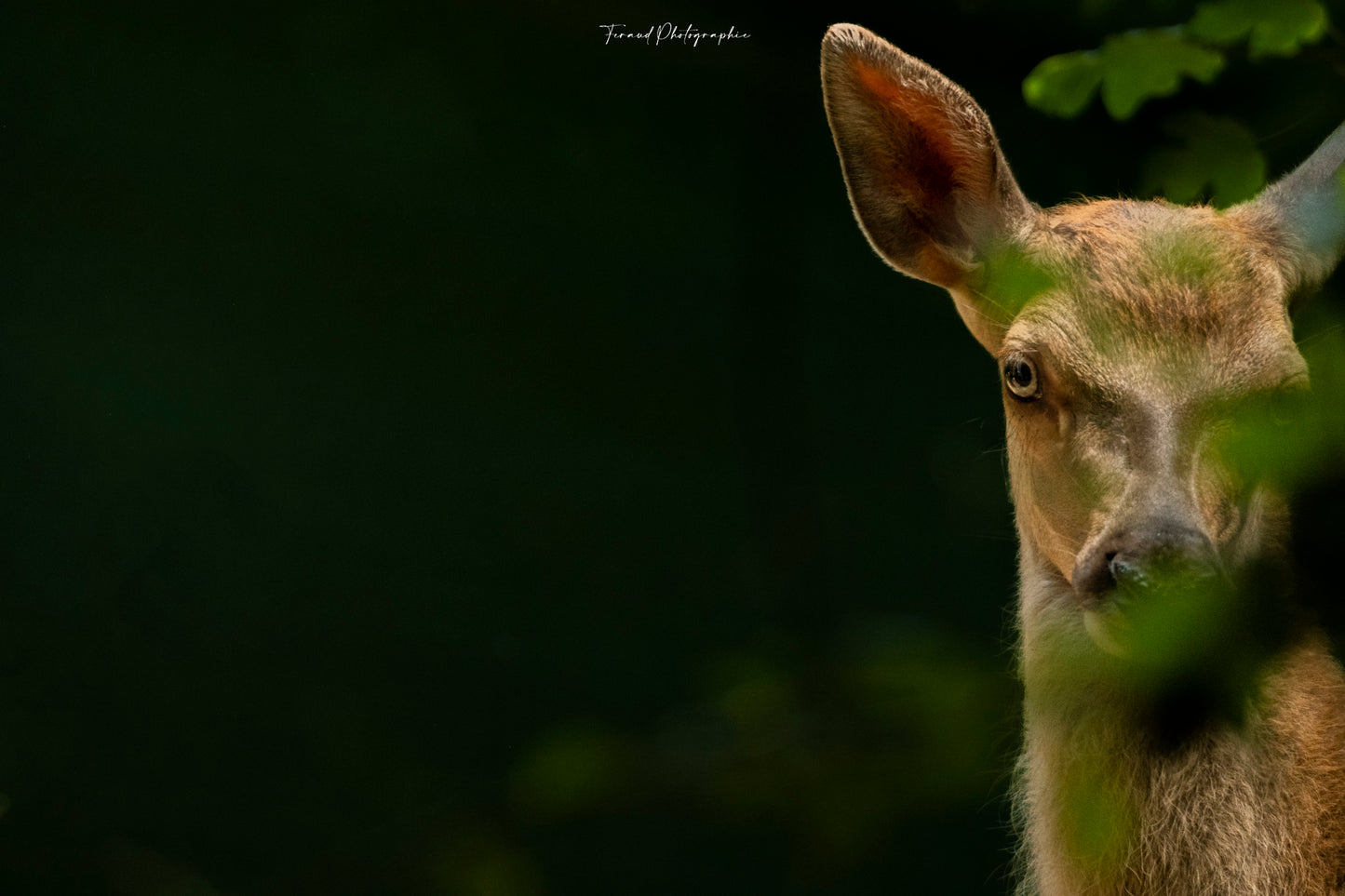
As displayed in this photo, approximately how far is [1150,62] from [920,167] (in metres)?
1.45

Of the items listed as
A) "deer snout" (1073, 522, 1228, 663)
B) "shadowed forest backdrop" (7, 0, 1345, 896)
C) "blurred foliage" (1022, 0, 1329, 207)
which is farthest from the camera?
"shadowed forest backdrop" (7, 0, 1345, 896)

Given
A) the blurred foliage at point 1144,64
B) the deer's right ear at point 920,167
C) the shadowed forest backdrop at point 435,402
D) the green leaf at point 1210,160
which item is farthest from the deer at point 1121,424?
the shadowed forest backdrop at point 435,402

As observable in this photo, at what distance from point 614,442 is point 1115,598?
143 inches

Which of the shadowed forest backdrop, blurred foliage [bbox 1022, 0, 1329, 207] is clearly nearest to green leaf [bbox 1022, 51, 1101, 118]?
blurred foliage [bbox 1022, 0, 1329, 207]

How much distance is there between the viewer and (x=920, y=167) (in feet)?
10.5

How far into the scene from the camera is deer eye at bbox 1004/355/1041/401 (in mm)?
2754

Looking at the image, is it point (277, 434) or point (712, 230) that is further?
point (712, 230)

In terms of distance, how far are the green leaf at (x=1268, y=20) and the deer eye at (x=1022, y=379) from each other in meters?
1.27

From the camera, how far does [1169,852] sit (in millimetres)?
2627

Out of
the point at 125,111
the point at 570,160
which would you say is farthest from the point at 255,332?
the point at 570,160

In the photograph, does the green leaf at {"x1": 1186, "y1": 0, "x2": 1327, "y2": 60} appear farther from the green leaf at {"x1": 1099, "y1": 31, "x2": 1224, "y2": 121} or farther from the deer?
the deer

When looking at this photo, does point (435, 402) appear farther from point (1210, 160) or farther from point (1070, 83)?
point (1210, 160)

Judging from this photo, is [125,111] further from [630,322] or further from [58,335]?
[630,322]

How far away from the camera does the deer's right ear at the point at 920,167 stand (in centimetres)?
296
